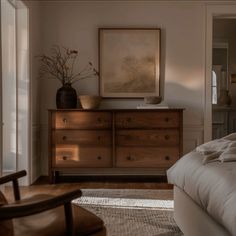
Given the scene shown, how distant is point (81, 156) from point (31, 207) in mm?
2854

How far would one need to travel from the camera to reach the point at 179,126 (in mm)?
4141

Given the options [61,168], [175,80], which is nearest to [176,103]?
[175,80]

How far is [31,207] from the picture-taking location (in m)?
1.29

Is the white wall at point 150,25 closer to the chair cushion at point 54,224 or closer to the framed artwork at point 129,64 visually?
the framed artwork at point 129,64

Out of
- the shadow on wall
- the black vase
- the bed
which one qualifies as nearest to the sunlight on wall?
the black vase

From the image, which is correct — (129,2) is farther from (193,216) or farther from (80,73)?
(193,216)

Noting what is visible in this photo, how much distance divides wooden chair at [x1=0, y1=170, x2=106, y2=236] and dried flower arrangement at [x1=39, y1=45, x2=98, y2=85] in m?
3.03

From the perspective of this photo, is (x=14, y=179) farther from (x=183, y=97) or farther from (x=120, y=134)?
(x=183, y=97)

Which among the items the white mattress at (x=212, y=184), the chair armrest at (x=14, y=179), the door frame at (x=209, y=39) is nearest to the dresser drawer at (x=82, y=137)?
the door frame at (x=209, y=39)

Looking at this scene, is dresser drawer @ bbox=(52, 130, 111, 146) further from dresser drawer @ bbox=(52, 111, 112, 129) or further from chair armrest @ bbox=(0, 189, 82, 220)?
chair armrest @ bbox=(0, 189, 82, 220)

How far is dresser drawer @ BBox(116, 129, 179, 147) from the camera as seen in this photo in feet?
13.6

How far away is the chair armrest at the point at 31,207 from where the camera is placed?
123 centimetres

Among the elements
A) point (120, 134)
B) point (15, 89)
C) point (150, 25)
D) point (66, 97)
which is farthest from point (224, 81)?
point (15, 89)

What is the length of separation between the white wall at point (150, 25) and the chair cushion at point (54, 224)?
10.2ft
